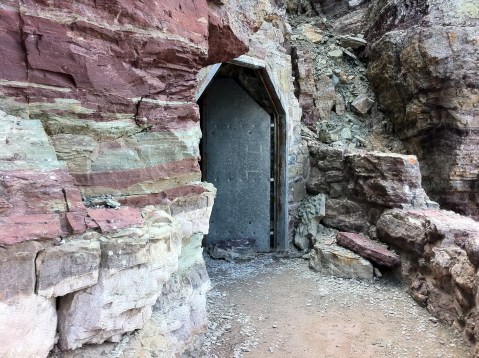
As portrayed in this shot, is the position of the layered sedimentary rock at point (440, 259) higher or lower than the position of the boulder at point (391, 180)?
lower

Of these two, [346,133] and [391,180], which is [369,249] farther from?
[346,133]

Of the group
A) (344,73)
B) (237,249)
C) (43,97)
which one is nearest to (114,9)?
(43,97)

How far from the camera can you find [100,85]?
200 centimetres

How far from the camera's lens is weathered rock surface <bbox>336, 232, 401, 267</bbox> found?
457 centimetres

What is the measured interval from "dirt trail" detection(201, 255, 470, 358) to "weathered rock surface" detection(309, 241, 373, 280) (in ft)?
0.37

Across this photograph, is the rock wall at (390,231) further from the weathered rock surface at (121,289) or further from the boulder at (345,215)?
the weathered rock surface at (121,289)

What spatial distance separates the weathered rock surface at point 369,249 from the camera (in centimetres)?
457

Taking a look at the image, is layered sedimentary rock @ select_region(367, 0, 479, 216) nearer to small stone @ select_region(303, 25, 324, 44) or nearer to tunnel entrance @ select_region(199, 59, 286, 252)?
small stone @ select_region(303, 25, 324, 44)

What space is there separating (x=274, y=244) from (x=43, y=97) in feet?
15.8

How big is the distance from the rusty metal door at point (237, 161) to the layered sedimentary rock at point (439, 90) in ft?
9.04

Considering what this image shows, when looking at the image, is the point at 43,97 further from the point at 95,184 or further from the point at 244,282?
the point at 244,282

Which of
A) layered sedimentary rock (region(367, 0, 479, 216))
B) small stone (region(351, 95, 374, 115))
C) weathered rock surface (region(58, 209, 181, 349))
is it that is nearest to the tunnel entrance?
small stone (region(351, 95, 374, 115))

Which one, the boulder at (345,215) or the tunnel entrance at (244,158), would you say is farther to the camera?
the tunnel entrance at (244,158)

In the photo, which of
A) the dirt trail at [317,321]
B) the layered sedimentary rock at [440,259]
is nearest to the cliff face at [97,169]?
the dirt trail at [317,321]
